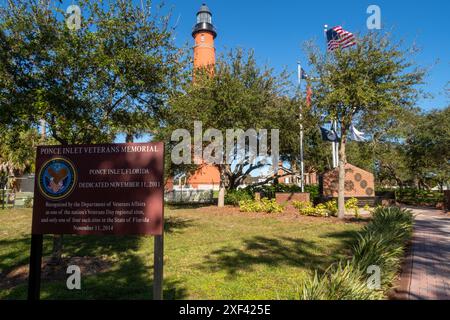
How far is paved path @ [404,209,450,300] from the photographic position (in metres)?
5.65

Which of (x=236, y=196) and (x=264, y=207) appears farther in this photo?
(x=236, y=196)

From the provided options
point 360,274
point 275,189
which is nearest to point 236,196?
point 275,189

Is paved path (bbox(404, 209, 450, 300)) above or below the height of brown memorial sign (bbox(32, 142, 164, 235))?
below

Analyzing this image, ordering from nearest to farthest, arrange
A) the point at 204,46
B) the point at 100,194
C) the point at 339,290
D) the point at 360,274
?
1. the point at 339,290
2. the point at 100,194
3. the point at 360,274
4. the point at 204,46

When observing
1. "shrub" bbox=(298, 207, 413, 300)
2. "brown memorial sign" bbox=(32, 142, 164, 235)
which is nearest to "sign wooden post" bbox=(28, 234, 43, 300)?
"brown memorial sign" bbox=(32, 142, 164, 235)

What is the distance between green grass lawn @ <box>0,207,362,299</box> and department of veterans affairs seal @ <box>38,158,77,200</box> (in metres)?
1.98

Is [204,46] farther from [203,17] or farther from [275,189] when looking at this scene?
[275,189]

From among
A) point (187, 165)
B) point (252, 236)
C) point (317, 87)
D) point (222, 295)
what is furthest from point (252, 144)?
point (222, 295)

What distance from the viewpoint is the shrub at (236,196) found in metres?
26.0

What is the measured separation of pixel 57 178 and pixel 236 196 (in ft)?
70.9

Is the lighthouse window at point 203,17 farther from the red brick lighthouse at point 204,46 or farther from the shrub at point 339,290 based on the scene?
the shrub at point 339,290

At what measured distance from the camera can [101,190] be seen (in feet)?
16.2

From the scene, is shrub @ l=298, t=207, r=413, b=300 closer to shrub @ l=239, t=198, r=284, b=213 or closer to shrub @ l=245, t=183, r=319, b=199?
shrub @ l=239, t=198, r=284, b=213
